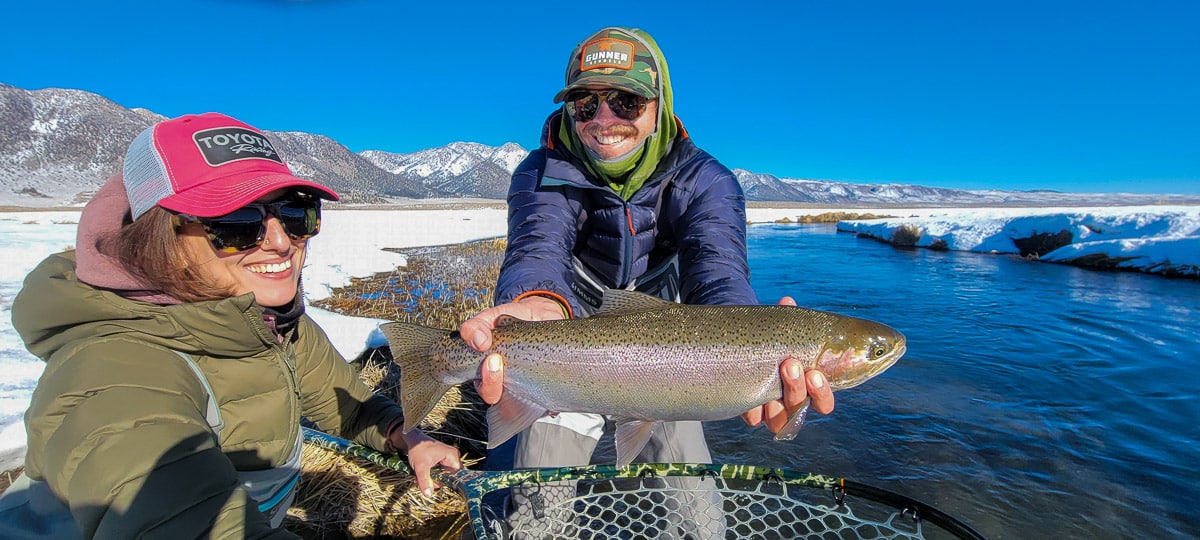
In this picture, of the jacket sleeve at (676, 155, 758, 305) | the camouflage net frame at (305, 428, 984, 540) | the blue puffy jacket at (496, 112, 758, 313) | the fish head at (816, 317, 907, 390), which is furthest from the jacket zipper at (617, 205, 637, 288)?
the fish head at (816, 317, 907, 390)

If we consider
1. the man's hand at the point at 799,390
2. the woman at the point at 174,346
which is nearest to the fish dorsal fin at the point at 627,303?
the man's hand at the point at 799,390

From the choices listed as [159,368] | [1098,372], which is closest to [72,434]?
[159,368]

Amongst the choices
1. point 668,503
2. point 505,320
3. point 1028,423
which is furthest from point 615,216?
point 1028,423

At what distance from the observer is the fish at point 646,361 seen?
266 centimetres

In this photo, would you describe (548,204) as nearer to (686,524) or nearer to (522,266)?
(522,266)

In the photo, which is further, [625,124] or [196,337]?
[625,124]

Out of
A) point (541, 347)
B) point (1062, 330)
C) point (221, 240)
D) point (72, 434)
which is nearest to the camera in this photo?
point (72, 434)

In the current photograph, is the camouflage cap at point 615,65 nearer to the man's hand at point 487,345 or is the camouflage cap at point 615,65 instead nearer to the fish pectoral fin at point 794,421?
the man's hand at point 487,345

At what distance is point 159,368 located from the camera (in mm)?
1812

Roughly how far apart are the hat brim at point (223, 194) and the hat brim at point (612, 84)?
167 cm

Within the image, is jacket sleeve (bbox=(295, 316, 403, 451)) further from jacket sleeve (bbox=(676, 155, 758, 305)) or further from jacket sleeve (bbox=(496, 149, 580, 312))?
jacket sleeve (bbox=(676, 155, 758, 305))

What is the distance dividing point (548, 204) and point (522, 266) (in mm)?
524

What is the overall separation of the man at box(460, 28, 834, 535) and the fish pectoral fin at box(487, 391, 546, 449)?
0.47 m

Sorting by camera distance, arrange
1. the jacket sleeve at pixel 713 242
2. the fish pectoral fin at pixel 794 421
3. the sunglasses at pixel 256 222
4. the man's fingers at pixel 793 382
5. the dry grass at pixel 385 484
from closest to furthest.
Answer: the sunglasses at pixel 256 222
the man's fingers at pixel 793 382
the fish pectoral fin at pixel 794 421
the jacket sleeve at pixel 713 242
the dry grass at pixel 385 484
